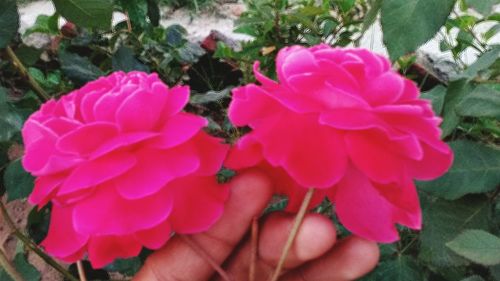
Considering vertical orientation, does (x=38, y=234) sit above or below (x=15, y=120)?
below

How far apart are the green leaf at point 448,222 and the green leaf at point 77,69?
0.61 meters

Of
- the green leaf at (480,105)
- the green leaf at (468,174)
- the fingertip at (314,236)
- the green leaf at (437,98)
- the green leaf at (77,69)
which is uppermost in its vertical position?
the green leaf at (480,105)

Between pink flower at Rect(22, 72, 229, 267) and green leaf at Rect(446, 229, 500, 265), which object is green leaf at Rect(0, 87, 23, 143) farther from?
green leaf at Rect(446, 229, 500, 265)

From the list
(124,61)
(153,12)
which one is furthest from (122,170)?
(153,12)

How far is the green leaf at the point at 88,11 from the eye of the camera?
737mm

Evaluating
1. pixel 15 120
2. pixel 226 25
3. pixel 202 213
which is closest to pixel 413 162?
pixel 202 213

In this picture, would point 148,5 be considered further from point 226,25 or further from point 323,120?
point 226,25

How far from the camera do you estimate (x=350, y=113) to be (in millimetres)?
393

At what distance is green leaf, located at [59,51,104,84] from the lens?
96cm

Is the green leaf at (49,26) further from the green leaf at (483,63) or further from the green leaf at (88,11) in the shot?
the green leaf at (483,63)

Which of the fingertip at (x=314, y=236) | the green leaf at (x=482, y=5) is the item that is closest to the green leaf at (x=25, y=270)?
the fingertip at (x=314, y=236)

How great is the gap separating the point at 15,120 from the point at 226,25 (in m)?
2.09

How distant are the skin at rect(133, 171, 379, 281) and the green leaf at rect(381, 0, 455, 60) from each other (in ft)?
0.68

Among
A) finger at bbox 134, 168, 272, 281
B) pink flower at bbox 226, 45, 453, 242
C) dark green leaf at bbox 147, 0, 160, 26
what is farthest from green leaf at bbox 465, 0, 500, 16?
dark green leaf at bbox 147, 0, 160, 26
